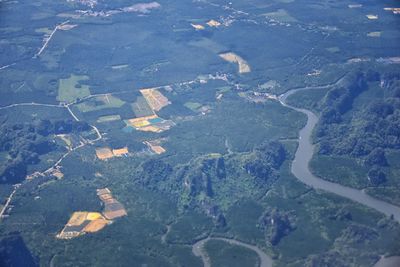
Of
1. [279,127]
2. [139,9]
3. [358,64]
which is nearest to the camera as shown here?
[279,127]

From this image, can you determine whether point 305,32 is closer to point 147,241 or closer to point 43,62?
point 43,62

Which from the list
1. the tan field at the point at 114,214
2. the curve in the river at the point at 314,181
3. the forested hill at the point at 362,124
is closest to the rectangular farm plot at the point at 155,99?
the curve in the river at the point at 314,181

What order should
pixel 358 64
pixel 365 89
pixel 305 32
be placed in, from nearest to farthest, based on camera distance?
pixel 365 89, pixel 358 64, pixel 305 32

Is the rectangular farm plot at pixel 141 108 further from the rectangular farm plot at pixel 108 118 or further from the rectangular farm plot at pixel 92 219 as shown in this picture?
the rectangular farm plot at pixel 92 219

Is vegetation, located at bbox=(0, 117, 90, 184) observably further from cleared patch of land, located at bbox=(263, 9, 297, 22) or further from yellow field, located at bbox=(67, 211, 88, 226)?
cleared patch of land, located at bbox=(263, 9, 297, 22)

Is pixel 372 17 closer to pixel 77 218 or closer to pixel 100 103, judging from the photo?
pixel 100 103

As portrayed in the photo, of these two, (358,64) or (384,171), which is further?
(358,64)

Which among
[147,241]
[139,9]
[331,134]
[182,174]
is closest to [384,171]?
[331,134]
